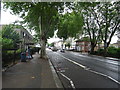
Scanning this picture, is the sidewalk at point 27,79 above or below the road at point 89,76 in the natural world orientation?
above

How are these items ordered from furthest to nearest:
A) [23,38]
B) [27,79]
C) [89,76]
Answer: [23,38] → [89,76] → [27,79]

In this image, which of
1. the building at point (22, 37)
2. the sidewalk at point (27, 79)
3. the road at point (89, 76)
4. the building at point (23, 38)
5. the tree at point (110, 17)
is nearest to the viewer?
the sidewalk at point (27, 79)

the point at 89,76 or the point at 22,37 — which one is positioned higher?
the point at 22,37

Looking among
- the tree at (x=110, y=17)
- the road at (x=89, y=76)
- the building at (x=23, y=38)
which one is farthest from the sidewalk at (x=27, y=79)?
the tree at (x=110, y=17)

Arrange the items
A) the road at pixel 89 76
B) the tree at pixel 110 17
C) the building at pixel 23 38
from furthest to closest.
Result: the tree at pixel 110 17
the building at pixel 23 38
the road at pixel 89 76

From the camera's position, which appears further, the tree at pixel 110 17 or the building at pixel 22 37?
the tree at pixel 110 17


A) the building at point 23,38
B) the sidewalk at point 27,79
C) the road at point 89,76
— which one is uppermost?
the building at point 23,38

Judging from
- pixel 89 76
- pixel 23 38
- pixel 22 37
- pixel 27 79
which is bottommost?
pixel 89 76

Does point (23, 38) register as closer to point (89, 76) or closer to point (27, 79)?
point (89, 76)

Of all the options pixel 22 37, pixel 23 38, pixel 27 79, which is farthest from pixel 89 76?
pixel 22 37

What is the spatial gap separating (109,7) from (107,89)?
26.1m

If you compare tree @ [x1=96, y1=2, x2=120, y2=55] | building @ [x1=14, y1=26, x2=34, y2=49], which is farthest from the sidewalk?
tree @ [x1=96, y1=2, x2=120, y2=55]

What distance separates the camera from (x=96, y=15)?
32.8 meters

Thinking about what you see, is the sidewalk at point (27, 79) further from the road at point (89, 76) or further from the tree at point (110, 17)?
the tree at point (110, 17)
